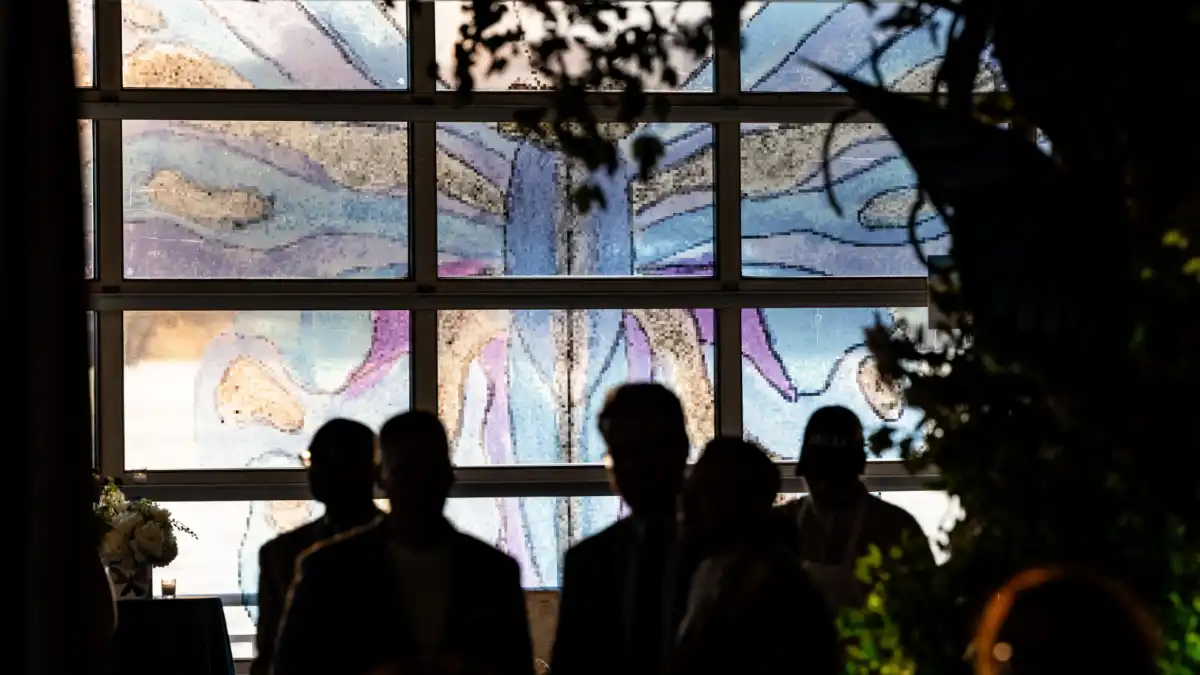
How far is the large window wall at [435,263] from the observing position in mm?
8055

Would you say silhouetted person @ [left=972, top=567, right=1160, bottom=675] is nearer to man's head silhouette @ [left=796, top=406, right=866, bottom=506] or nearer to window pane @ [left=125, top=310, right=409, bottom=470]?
man's head silhouette @ [left=796, top=406, right=866, bottom=506]

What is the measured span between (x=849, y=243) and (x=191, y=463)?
2.87 metres

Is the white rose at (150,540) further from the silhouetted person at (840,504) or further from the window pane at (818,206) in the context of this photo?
the silhouetted person at (840,504)

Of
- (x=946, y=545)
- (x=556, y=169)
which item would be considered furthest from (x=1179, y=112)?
(x=556, y=169)

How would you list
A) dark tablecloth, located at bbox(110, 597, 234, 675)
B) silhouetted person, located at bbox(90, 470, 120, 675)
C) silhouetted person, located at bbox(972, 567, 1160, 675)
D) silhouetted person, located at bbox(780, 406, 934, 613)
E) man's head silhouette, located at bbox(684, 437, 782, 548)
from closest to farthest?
silhouetted person, located at bbox(972, 567, 1160, 675), silhouetted person, located at bbox(90, 470, 120, 675), man's head silhouette, located at bbox(684, 437, 782, 548), silhouetted person, located at bbox(780, 406, 934, 613), dark tablecloth, located at bbox(110, 597, 234, 675)

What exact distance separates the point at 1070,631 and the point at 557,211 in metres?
6.19

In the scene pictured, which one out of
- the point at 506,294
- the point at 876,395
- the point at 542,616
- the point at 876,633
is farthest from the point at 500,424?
the point at 876,633

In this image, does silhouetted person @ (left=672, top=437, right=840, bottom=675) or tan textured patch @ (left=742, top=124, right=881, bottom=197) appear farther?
tan textured patch @ (left=742, top=124, right=881, bottom=197)

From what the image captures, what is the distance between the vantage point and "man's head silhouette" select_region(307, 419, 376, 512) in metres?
4.04

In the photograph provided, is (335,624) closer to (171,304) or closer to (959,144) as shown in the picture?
(959,144)

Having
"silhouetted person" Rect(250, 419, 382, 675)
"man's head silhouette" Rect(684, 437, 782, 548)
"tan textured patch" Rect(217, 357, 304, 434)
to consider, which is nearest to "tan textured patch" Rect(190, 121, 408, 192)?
"tan textured patch" Rect(217, 357, 304, 434)

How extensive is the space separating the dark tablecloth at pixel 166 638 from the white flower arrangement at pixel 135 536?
0.31m

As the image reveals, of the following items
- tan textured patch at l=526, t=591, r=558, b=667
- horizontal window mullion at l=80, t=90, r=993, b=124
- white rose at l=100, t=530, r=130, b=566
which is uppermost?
horizontal window mullion at l=80, t=90, r=993, b=124

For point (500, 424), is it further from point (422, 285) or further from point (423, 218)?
point (423, 218)
